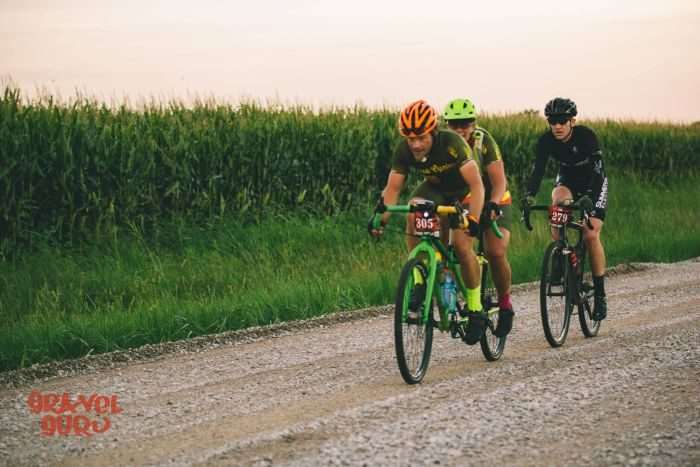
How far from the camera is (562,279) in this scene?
973 centimetres

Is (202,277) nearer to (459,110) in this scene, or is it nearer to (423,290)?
(459,110)

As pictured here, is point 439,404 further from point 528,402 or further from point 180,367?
point 180,367

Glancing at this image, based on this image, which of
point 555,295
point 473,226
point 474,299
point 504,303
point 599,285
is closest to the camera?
point 473,226

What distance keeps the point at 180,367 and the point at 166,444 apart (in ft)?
8.75

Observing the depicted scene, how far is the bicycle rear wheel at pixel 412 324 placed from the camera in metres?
7.35

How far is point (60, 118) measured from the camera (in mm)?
16484

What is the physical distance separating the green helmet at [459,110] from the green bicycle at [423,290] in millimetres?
1184

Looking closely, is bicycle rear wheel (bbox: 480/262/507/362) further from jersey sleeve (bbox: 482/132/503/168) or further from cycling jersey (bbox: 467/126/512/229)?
jersey sleeve (bbox: 482/132/503/168)

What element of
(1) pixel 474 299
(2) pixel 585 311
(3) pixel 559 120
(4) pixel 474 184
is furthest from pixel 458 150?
(2) pixel 585 311

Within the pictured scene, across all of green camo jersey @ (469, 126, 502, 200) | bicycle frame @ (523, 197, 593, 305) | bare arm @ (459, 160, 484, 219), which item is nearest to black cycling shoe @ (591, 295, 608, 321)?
bicycle frame @ (523, 197, 593, 305)

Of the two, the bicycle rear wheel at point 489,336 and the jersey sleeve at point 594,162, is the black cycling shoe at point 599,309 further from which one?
the bicycle rear wheel at point 489,336

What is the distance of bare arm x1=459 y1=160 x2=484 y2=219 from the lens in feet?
25.5
